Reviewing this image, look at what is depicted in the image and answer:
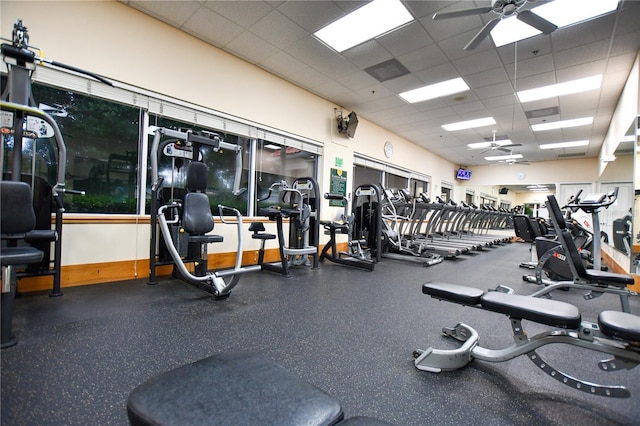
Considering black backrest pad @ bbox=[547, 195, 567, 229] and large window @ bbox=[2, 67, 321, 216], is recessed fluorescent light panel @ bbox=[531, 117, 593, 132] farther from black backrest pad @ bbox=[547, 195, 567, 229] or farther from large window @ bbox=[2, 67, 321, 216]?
large window @ bbox=[2, 67, 321, 216]

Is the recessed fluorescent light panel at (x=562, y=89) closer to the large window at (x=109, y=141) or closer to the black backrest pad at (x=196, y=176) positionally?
the large window at (x=109, y=141)

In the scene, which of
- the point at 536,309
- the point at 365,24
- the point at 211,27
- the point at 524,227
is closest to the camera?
the point at 536,309

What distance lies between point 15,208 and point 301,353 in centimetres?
212

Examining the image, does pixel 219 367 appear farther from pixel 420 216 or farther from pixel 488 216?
pixel 488 216

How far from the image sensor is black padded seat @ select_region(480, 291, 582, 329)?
1.46 metres

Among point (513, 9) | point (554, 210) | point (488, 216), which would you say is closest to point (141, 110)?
point (513, 9)

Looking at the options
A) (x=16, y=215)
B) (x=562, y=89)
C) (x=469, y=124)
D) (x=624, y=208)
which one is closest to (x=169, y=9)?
(x=16, y=215)

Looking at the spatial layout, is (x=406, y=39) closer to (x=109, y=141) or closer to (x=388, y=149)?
(x=109, y=141)

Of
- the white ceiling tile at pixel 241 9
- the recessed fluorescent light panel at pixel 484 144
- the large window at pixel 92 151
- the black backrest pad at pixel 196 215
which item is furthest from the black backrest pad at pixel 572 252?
the recessed fluorescent light panel at pixel 484 144

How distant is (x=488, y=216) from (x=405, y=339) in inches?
402

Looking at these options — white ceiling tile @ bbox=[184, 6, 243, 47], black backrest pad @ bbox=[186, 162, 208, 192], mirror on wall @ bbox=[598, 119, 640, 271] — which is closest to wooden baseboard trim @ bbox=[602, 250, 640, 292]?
mirror on wall @ bbox=[598, 119, 640, 271]

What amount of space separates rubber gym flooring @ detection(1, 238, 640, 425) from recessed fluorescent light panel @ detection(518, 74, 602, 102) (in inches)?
155

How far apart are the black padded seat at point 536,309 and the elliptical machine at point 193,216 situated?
216 cm

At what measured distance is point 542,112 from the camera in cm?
650
